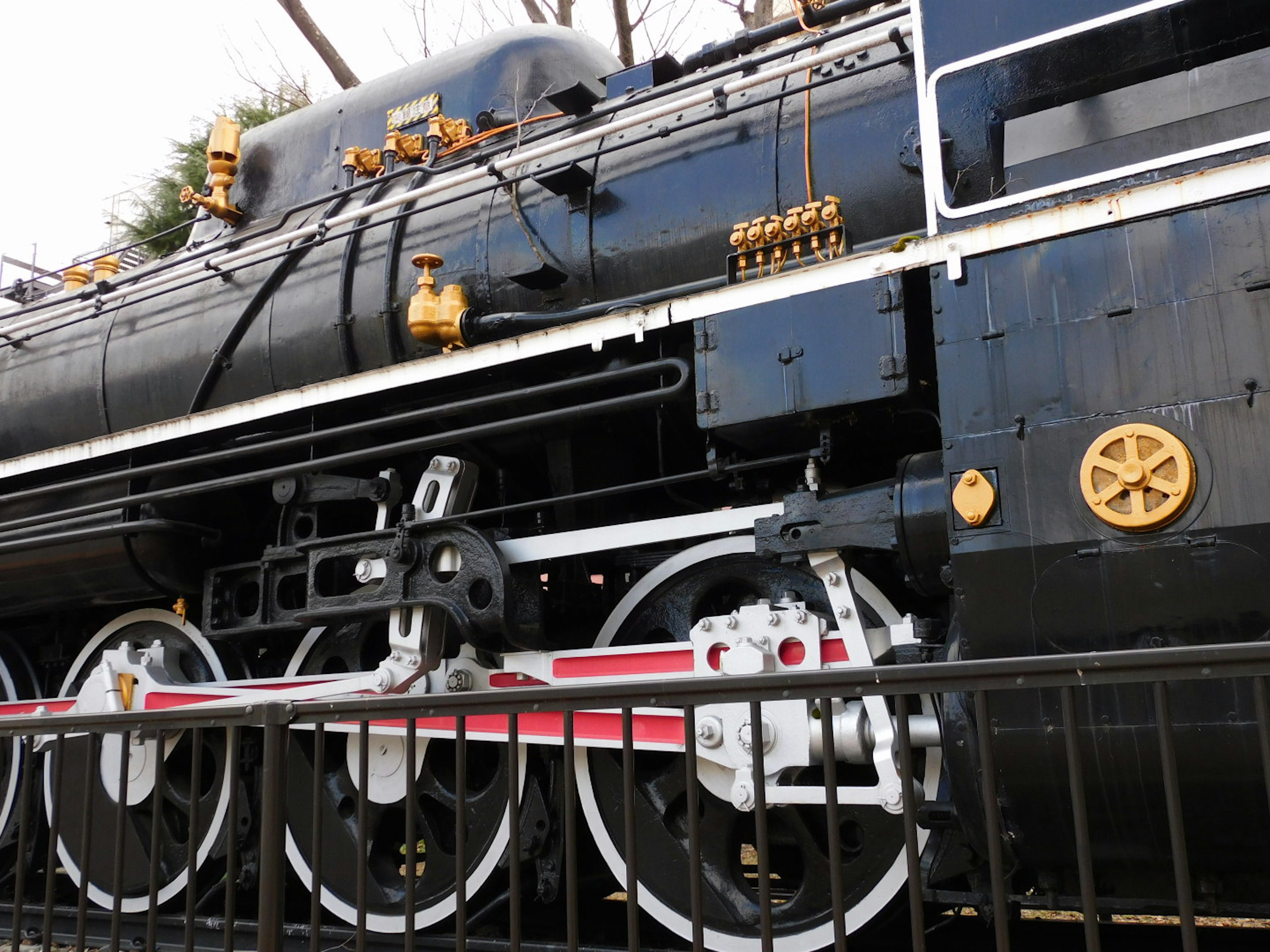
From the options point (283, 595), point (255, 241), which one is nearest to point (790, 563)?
point (283, 595)

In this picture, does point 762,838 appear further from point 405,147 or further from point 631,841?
point 405,147

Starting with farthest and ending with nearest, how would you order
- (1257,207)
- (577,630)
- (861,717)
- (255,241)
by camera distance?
(255,241)
(577,630)
(861,717)
(1257,207)

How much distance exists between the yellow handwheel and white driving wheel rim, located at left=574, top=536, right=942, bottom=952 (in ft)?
3.34

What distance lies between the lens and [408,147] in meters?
5.41

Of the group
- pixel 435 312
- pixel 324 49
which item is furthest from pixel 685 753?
pixel 324 49

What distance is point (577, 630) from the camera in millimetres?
4727

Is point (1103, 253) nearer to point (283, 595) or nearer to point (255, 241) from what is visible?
point (283, 595)

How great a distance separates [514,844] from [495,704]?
52 centimetres

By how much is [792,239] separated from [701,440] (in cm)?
98

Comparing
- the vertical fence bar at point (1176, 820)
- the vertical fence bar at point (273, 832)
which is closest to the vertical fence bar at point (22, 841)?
the vertical fence bar at point (273, 832)

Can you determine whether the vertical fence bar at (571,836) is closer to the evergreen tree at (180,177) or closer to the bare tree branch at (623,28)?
the bare tree branch at (623,28)

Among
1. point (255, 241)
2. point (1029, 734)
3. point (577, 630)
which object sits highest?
point (255, 241)

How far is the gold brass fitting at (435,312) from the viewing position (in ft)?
14.0

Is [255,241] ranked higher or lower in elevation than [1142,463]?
higher
